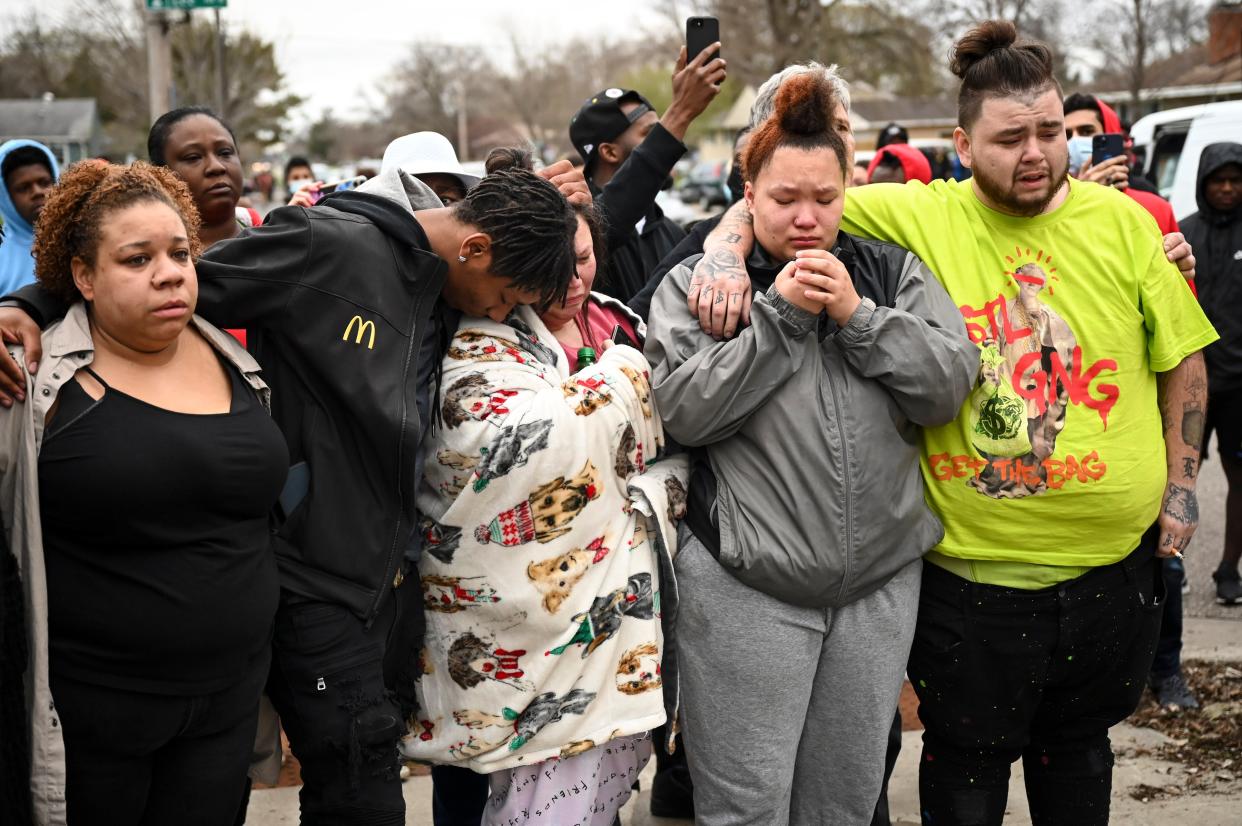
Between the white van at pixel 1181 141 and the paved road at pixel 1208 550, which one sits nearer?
the paved road at pixel 1208 550

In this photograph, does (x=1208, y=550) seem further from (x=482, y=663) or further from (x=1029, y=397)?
(x=482, y=663)

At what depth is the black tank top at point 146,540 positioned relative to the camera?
2.23m

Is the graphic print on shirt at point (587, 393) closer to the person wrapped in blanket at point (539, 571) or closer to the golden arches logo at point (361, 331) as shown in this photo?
the person wrapped in blanket at point (539, 571)

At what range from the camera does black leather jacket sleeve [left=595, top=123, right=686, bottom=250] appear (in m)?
3.59

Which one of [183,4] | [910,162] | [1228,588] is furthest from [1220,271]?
[183,4]

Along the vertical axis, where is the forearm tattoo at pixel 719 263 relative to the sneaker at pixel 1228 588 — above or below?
above

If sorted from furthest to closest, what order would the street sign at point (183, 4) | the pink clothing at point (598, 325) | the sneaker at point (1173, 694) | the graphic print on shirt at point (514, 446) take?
the street sign at point (183, 4)
the sneaker at point (1173, 694)
the pink clothing at point (598, 325)
the graphic print on shirt at point (514, 446)

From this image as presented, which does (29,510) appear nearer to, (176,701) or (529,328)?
(176,701)

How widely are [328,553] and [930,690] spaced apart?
154 cm

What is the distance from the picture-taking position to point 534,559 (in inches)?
104

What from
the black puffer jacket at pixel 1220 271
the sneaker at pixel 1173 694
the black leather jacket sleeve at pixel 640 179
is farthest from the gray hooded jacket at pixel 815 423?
the black puffer jacket at pixel 1220 271

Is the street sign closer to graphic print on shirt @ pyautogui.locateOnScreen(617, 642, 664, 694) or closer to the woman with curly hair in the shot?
the woman with curly hair

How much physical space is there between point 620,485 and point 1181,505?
1435 millimetres

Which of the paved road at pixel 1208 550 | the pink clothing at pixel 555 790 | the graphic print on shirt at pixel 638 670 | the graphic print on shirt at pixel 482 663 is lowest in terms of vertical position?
the paved road at pixel 1208 550
